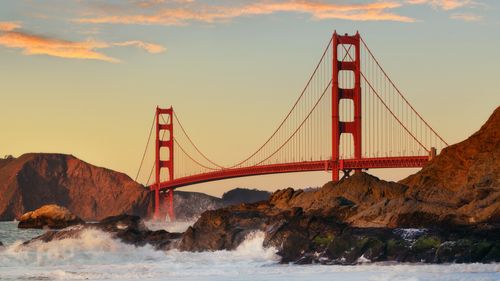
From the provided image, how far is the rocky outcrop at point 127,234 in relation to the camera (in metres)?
45.6

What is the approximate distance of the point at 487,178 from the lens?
43500 millimetres

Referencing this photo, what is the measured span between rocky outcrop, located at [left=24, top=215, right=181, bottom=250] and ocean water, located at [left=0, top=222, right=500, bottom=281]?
454 millimetres

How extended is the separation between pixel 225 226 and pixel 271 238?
4799 mm

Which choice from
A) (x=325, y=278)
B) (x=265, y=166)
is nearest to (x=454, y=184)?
(x=325, y=278)

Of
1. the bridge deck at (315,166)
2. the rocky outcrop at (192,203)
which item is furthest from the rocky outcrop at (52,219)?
the rocky outcrop at (192,203)

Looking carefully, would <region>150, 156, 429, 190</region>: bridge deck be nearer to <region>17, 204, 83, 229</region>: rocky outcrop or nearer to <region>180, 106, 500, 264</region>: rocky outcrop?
<region>17, 204, 83, 229</region>: rocky outcrop

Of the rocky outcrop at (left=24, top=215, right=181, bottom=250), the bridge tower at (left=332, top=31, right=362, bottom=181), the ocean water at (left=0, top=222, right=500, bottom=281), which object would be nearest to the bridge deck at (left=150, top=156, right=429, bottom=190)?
the bridge tower at (left=332, top=31, right=362, bottom=181)

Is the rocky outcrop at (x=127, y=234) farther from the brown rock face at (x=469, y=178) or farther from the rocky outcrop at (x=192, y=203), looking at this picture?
the rocky outcrop at (x=192, y=203)

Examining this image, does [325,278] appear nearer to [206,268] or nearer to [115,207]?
[206,268]

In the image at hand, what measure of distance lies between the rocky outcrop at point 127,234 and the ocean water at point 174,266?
454 mm

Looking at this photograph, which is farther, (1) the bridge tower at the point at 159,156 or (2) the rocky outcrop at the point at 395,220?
(1) the bridge tower at the point at 159,156

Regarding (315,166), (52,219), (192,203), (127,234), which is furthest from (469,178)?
(192,203)

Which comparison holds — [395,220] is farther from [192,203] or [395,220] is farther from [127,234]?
[192,203]

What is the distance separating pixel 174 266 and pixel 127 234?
9.77 metres
